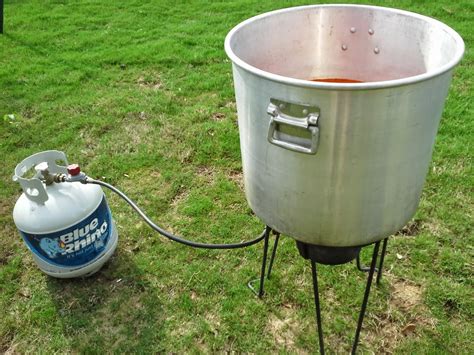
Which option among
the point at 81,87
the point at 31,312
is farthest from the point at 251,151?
the point at 81,87

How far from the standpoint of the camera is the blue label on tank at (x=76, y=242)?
2.11 meters

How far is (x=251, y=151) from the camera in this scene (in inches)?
54.0

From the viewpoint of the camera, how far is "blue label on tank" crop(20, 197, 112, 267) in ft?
6.93

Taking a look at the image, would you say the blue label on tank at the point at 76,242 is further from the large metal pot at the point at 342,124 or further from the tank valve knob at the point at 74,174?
the large metal pot at the point at 342,124

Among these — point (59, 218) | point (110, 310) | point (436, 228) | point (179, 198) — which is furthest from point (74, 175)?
point (436, 228)

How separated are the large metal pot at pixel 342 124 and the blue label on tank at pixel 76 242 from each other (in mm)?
Result: 989

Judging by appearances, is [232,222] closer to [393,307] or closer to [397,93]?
[393,307]

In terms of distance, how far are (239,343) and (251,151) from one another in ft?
3.33

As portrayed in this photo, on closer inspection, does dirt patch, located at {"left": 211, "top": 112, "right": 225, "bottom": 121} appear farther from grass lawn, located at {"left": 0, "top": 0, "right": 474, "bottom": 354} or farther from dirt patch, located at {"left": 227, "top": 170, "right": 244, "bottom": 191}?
dirt patch, located at {"left": 227, "top": 170, "right": 244, "bottom": 191}

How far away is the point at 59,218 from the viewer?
2078 mm

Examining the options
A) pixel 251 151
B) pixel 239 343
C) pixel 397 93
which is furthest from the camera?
pixel 239 343

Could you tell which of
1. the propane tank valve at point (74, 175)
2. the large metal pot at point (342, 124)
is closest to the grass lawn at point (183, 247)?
the propane tank valve at point (74, 175)

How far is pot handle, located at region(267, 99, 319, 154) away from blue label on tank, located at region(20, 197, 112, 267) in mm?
1255

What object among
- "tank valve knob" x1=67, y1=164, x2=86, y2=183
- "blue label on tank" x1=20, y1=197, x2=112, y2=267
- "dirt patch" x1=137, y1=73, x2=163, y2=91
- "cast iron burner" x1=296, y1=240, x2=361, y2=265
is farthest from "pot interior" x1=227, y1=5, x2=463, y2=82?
"dirt patch" x1=137, y1=73, x2=163, y2=91
